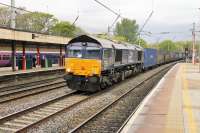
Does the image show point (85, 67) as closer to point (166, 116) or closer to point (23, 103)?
point (23, 103)

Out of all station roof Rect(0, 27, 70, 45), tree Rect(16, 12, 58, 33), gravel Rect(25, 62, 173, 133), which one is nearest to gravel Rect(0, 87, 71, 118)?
gravel Rect(25, 62, 173, 133)

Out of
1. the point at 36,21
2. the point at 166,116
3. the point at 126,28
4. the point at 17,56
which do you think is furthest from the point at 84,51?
the point at 126,28

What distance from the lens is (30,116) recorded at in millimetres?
A: 13000

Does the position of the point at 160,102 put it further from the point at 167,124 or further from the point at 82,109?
the point at 167,124

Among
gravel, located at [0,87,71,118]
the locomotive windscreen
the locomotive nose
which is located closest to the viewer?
gravel, located at [0,87,71,118]

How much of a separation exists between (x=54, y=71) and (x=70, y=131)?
85.9 ft

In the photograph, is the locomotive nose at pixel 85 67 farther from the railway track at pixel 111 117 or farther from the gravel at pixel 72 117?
the railway track at pixel 111 117

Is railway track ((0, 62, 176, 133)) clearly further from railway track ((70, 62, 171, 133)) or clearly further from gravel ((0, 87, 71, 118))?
gravel ((0, 87, 71, 118))

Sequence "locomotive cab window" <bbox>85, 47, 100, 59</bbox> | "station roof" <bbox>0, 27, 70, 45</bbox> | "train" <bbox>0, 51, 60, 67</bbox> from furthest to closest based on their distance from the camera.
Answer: "train" <bbox>0, 51, 60, 67</bbox>, "station roof" <bbox>0, 27, 70, 45</bbox>, "locomotive cab window" <bbox>85, 47, 100, 59</bbox>

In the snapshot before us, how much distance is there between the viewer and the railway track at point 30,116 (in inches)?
442

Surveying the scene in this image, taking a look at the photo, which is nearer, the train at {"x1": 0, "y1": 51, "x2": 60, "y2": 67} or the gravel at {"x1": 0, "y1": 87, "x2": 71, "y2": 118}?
the gravel at {"x1": 0, "y1": 87, "x2": 71, "y2": 118}

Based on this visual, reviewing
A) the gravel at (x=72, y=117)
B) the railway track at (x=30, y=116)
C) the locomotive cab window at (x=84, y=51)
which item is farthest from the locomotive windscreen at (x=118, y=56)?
the railway track at (x=30, y=116)

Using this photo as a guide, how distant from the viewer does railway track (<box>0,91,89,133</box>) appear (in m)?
11.2

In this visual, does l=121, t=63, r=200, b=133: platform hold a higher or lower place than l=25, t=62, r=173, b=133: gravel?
higher
